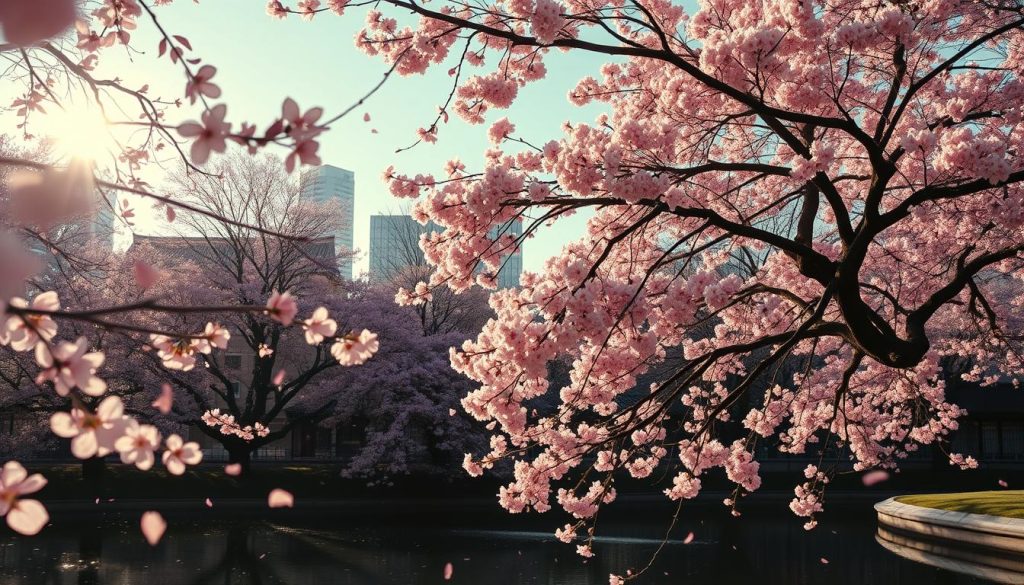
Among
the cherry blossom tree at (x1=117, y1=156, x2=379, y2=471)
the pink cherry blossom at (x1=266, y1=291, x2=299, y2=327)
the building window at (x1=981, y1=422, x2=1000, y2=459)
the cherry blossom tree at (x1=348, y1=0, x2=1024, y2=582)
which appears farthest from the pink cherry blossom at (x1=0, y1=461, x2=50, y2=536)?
the building window at (x1=981, y1=422, x2=1000, y2=459)

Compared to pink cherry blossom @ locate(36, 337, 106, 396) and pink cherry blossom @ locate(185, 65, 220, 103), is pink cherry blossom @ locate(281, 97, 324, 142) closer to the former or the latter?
pink cherry blossom @ locate(185, 65, 220, 103)

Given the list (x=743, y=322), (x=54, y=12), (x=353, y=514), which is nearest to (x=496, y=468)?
(x=353, y=514)

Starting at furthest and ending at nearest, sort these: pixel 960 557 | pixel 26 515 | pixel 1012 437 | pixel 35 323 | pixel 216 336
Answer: pixel 1012 437
pixel 960 557
pixel 216 336
pixel 35 323
pixel 26 515

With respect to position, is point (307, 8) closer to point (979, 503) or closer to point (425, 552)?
point (425, 552)

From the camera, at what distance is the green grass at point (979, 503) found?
1588 cm

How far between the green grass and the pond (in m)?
1.49

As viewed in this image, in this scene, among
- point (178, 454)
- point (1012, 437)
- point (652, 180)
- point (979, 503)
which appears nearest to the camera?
point (178, 454)

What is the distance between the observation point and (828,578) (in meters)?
14.5

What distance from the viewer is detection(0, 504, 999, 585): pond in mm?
14211

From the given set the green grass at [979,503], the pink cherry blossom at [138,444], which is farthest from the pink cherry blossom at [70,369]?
the green grass at [979,503]

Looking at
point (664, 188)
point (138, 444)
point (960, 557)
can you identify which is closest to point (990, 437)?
point (960, 557)

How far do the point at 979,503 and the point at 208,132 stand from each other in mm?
19099

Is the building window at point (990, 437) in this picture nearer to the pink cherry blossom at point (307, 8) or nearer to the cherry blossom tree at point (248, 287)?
the cherry blossom tree at point (248, 287)

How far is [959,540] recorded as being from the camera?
1608cm
